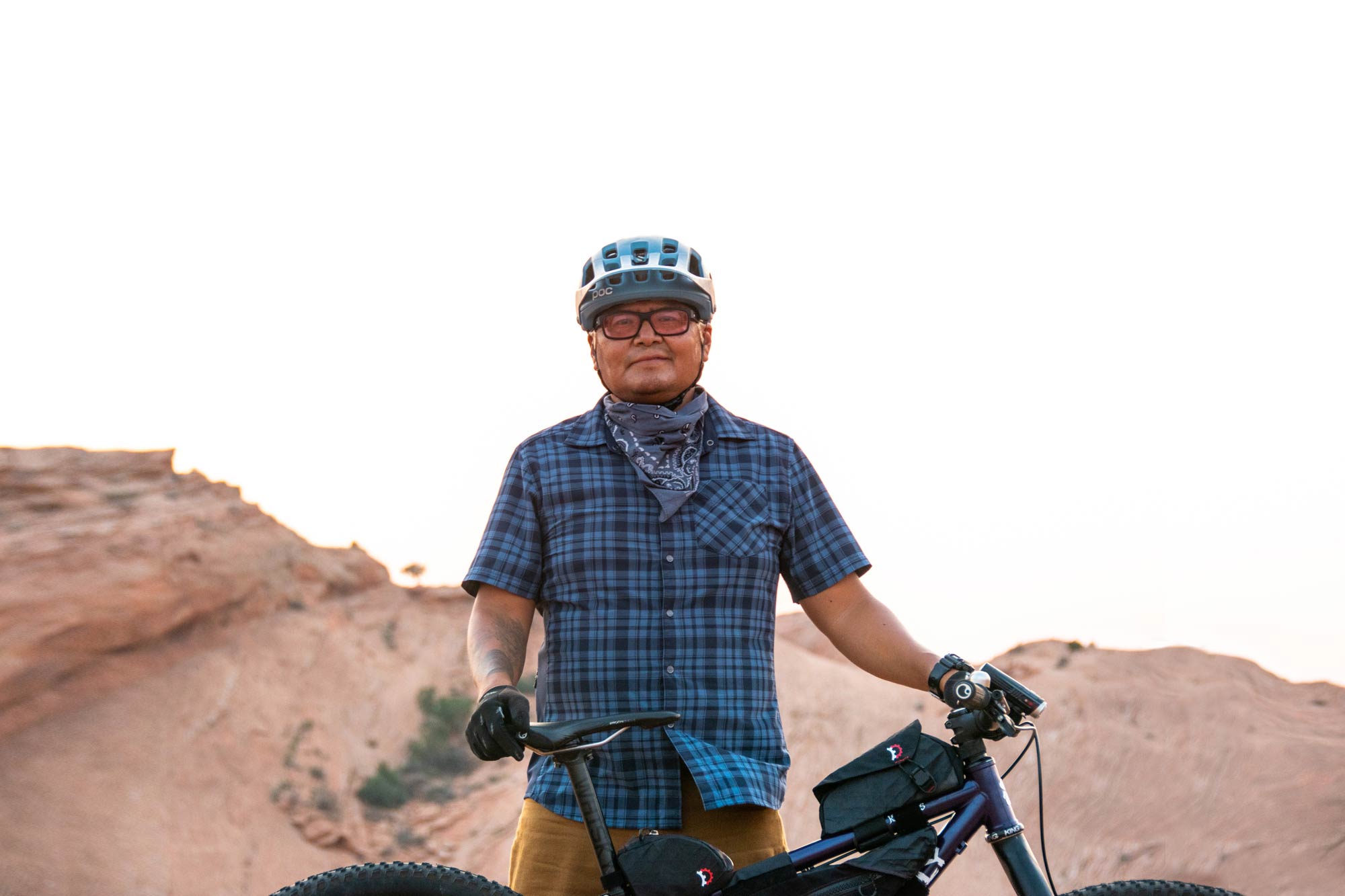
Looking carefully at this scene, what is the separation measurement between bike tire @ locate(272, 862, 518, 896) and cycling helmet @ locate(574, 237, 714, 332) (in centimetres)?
147

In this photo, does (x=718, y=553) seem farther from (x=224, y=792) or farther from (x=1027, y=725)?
(x=224, y=792)

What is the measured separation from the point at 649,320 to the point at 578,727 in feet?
3.73

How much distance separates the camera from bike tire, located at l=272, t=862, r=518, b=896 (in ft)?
8.43

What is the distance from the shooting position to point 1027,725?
265 cm

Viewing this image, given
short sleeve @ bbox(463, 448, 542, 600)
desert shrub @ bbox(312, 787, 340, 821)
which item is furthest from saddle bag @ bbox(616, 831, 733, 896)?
desert shrub @ bbox(312, 787, 340, 821)

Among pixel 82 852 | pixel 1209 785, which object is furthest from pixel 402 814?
pixel 1209 785

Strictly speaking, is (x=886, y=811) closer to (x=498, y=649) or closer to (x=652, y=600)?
(x=652, y=600)

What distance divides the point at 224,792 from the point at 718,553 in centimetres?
1480

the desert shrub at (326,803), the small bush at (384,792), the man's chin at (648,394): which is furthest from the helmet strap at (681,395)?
the small bush at (384,792)

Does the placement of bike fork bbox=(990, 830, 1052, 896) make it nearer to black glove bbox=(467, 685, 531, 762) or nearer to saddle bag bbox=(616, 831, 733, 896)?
saddle bag bbox=(616, 831, 733, 896)

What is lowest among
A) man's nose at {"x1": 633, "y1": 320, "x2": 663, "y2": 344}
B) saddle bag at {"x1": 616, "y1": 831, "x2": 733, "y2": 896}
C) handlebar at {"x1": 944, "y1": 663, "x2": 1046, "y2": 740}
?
saddle bag at {"x1": 616, "y1": 831, "x2": 733, "y2": 896}

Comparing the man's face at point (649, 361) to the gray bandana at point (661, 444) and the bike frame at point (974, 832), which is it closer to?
the gray bandana at point (661, 444)

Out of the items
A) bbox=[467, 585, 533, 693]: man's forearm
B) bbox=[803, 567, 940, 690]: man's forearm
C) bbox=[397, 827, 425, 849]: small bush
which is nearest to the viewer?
bbox=[467, 585, 533, 693]: man's forearm

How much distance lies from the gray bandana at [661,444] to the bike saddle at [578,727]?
57 cm
